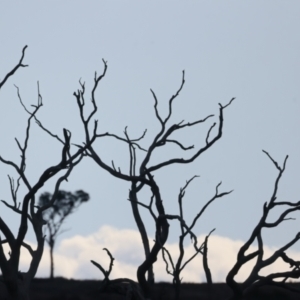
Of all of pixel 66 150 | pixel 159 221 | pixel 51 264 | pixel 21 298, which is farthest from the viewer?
pixel 51 264

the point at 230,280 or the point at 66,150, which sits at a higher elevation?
the point at 66,150

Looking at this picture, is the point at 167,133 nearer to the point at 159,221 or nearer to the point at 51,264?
the point at 159,221

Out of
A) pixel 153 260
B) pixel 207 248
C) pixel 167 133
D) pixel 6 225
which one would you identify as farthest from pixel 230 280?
pixel 6 225

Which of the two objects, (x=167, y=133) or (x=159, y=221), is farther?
(x=167, y=133)

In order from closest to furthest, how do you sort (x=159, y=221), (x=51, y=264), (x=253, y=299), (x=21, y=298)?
(x=159, y=221), (x=21, y=298), (x=253, y=299), (x=51, y=264)

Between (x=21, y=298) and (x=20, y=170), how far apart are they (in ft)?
7.53

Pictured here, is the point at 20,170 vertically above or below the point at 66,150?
above

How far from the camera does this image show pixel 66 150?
10.6m

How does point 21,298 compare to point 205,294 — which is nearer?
point 21,298

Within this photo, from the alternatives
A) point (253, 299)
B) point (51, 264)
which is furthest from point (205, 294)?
point (51, 264)

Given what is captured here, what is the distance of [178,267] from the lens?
13.1 m

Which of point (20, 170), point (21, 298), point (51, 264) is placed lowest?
point (21, 298)

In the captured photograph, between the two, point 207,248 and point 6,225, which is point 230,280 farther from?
point 6,225

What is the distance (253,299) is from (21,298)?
1317 cm
